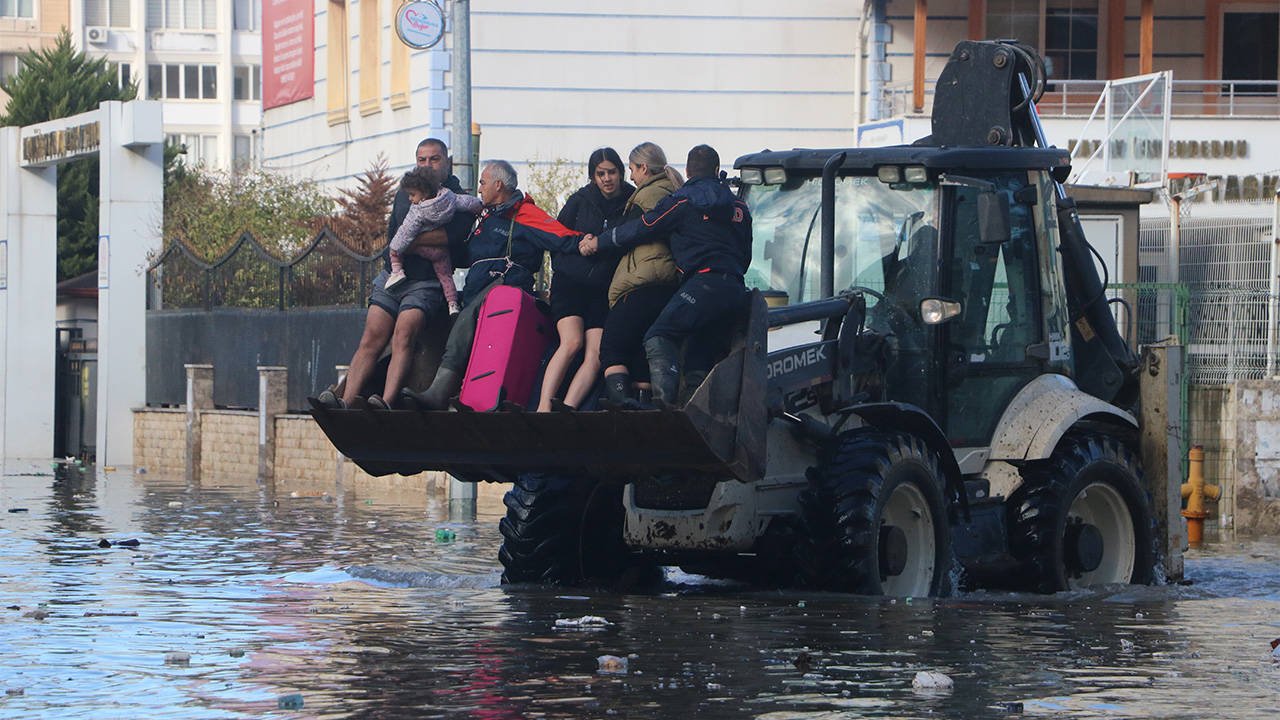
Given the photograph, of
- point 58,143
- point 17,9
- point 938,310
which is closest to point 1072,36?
point 58,143

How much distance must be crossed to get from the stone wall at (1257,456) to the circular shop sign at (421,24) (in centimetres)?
817

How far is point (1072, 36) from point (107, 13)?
54.3 meters

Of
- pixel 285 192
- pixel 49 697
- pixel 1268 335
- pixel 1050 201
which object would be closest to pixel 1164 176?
pixel 1268 335

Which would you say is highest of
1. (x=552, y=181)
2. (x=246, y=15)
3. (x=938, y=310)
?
(x=246, y=15)

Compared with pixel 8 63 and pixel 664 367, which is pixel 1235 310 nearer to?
pixel 664 367

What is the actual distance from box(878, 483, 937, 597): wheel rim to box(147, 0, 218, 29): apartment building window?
A: 7262 cm

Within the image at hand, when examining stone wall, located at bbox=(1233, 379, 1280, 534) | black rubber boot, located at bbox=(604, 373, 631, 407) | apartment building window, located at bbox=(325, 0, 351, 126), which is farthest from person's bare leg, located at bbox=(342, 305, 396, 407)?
apartment building window, located at bbox=(325, 0, 351, 126)

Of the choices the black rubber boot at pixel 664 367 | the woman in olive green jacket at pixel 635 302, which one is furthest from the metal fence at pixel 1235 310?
the black rubber boot at pixel 664 367

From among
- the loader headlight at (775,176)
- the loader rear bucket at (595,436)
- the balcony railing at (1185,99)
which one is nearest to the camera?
the loader rear bucket at (595,436)

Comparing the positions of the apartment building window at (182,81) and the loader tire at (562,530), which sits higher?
the apartment building window at (182,81)

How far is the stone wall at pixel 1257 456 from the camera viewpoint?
65.7 ft

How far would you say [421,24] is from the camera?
2106 cm

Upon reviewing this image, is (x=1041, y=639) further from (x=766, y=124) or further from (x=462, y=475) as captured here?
(x=766, y=124)

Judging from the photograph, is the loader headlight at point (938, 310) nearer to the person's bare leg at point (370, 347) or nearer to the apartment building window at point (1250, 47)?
the person's bare leg at point (370, 347)
